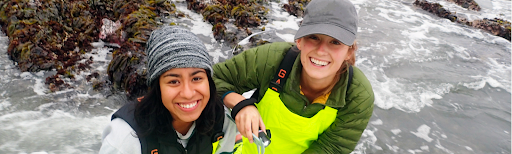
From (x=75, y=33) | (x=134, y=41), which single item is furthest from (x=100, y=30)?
(x=134, y=41)

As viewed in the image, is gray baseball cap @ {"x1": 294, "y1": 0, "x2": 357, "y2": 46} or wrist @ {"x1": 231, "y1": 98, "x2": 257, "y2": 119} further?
wrist @ {"x1": 231, "y1": 98, "x2": 257, "y2": 119}

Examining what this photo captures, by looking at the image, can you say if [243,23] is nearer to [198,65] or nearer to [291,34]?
[291,34]

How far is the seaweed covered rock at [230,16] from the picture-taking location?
7.62 meters

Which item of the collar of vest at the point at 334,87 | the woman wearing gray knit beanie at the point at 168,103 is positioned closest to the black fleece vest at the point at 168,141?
the woman wearing gray knit beanie at the point at 168,103

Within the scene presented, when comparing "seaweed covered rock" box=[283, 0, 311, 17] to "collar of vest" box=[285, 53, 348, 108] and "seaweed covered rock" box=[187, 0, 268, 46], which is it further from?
"collar of vest" box=[285, 53, 348, 108]

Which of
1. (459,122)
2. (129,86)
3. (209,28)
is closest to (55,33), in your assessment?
(129,86)

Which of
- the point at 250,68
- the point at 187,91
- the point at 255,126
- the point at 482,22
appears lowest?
the point at 482,22

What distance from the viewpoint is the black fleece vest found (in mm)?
1893

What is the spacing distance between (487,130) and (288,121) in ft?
18.3

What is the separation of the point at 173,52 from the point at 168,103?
39 cm

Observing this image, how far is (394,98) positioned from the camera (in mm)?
6430

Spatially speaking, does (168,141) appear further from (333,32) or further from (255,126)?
(333,32)

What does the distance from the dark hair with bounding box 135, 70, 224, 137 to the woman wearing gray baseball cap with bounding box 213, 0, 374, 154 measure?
18cm

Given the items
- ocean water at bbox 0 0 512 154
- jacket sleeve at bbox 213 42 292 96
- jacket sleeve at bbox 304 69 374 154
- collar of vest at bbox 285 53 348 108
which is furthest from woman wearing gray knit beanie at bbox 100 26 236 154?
ocean water at bbox 0 0 512 154
